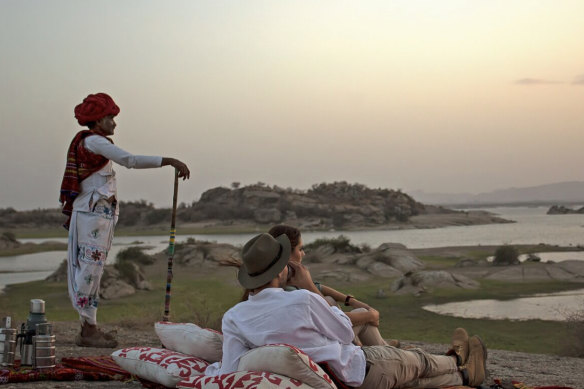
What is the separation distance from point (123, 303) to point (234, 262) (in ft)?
32.6

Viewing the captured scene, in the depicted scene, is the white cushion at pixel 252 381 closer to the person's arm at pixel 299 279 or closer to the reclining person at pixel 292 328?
the reclining person at pixel 292 328

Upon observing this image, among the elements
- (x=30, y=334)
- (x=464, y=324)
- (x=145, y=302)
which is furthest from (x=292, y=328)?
(x=145, y=302)

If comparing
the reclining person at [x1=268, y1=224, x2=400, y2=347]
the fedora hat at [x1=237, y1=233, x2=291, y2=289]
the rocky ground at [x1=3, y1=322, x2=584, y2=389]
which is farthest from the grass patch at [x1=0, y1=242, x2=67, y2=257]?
the fedora hat at [x1=237, y1=233, x2=291, y2=289]

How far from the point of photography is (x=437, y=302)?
14219 millimetres

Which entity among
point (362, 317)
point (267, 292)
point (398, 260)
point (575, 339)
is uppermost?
point (267, 292)

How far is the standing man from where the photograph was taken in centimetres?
745

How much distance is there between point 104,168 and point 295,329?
139 inches

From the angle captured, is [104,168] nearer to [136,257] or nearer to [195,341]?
[195,341]

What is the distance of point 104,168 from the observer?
759 cm

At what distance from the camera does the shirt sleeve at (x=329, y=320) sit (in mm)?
4785

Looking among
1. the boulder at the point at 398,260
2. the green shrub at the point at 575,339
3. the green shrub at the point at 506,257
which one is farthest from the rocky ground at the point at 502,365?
the green shrub at the point at 506,257

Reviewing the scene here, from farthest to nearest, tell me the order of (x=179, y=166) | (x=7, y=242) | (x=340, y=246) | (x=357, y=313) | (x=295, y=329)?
(x=7, y=242) → (x=340, y=246) → (x=179, y=166) → (x=357, y=313) → (x=295, y=329)

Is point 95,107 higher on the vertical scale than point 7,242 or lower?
higher

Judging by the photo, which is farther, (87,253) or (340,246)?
(340,246)
